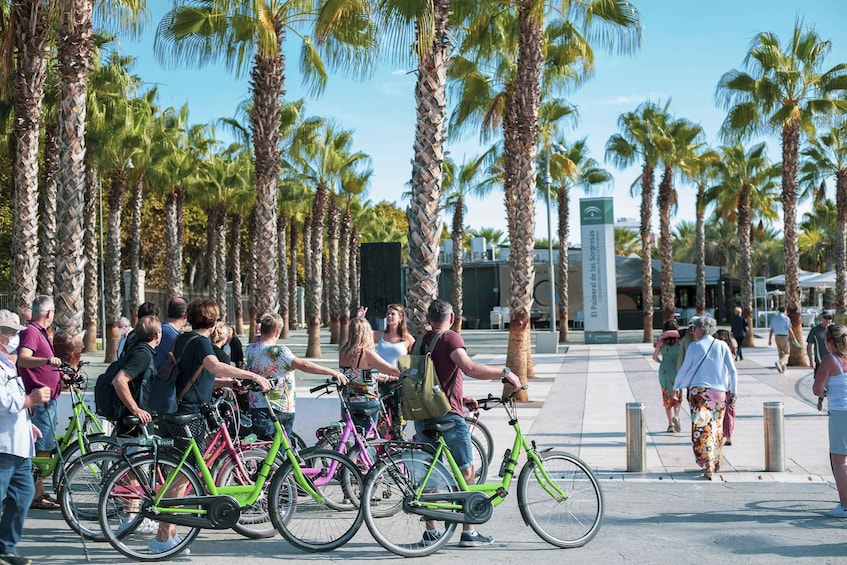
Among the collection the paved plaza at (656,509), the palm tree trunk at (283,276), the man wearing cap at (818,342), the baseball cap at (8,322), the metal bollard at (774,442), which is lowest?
the paved plaza at (656,509)

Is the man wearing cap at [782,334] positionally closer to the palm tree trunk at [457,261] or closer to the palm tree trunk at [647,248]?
the palm tree trunk at [647,248]

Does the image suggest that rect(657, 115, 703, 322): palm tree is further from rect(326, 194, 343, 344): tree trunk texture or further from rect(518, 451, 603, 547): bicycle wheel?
rect(518, 451, 603, 547): bicycle wheel

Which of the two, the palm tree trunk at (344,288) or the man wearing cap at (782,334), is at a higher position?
the palm tree trunk at (344,288)

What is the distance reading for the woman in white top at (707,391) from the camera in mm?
9211

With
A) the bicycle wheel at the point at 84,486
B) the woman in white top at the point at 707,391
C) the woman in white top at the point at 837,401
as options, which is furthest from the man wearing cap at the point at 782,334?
the bicycle wheel at the point at 84,486

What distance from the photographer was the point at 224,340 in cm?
873

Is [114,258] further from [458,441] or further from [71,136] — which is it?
[458,441]

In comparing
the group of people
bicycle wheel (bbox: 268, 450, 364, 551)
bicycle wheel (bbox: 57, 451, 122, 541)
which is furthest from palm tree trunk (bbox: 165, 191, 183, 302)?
bicycle wheel (bbox: 268, 450, 364, 551)

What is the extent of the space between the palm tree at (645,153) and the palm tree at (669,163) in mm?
442

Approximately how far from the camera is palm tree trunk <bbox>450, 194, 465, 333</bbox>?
38.6 metres

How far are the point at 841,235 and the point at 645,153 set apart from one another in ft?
27.0

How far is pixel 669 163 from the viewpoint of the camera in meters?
36.3

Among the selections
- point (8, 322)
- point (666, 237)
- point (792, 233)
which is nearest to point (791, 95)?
point (792, 233)

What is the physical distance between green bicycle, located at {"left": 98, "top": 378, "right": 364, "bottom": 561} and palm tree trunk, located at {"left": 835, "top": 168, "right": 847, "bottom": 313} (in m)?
31.5
